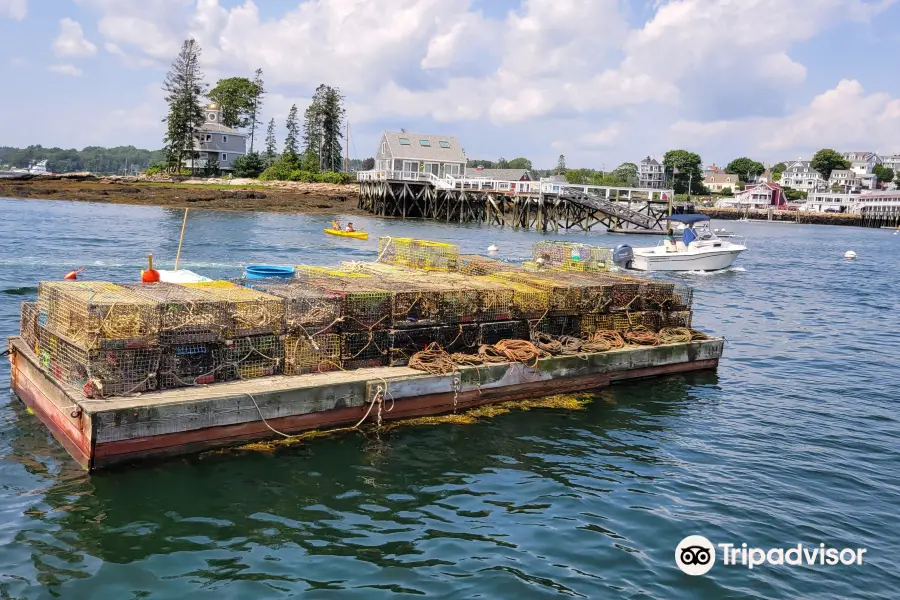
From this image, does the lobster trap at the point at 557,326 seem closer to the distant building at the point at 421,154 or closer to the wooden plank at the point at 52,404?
the wooden plank at the point at 52,404

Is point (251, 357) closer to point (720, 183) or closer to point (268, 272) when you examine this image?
point (268, 272)

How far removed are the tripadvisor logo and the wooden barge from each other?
14.7 ft

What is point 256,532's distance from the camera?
7965 millimetres

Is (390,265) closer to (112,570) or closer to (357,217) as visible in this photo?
(112,570)

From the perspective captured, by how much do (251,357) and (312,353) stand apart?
91 centimetres

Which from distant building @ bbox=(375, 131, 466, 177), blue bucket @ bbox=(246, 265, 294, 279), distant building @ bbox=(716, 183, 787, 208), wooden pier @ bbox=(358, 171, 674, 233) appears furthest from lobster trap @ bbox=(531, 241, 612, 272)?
distant building @ bbox=(716, 183, 787, 208)

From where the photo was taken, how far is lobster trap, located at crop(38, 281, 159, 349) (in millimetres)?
→ 8977

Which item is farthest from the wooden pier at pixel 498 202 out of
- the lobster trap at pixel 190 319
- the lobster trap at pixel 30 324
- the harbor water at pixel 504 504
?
the lobster trap at pixel 190 319

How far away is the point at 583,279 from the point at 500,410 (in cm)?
411

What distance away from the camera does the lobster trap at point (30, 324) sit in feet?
35.7

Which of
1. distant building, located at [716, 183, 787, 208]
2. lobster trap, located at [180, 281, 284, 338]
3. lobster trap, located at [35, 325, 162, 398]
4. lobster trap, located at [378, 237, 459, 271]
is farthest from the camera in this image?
distant building, located at [716, 183, 787, 208]

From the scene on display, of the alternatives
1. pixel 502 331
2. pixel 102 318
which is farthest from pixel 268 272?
pixel 102 318

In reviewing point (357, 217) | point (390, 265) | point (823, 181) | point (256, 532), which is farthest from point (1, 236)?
point (823, 181)

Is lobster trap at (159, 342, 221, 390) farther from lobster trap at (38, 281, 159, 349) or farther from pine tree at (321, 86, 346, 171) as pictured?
pine tree at (321, 86, 346, 171)
